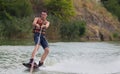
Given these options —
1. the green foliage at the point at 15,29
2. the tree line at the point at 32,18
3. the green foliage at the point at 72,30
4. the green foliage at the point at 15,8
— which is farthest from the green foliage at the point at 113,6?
the green foliage at the point at 15,29

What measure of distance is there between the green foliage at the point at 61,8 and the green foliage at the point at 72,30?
13.4ft

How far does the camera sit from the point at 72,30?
66.6m

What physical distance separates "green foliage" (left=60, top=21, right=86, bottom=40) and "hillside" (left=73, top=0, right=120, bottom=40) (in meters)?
4.66

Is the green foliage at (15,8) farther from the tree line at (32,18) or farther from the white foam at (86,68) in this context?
the white foam at (86,68)

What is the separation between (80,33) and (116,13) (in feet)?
80.7

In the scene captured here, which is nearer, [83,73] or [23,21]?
[83,73]

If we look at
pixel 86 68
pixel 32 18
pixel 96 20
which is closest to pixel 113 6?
pixel 96 20

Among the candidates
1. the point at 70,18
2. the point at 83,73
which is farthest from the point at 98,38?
the point at 83,73

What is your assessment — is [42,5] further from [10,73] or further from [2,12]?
[10,73]

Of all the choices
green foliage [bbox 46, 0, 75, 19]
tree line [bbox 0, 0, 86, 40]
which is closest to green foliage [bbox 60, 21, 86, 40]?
tree line [bbox 0, 0, 86, 40]

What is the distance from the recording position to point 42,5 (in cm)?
7481

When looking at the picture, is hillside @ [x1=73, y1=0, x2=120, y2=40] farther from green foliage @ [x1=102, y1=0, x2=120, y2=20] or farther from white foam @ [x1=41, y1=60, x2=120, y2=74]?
white foam @ [x1=41, y1=60, x2=120, y2=74]

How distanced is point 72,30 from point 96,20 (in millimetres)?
15332

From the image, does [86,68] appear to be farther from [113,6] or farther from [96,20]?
[113,6]
